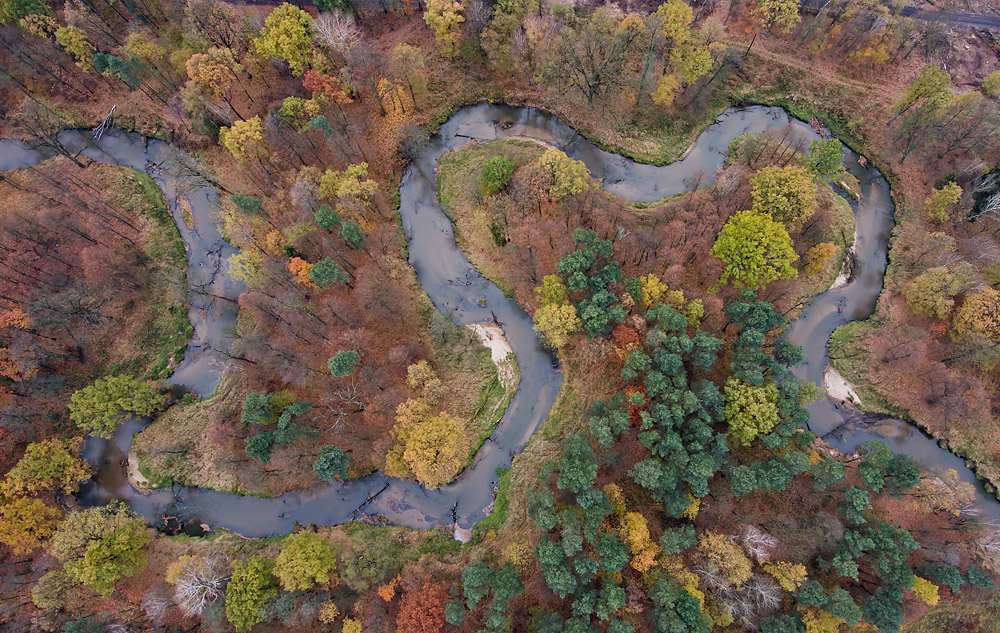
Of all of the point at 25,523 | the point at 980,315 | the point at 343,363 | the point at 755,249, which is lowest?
the point at 25,523

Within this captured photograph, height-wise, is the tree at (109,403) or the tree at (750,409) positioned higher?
the tree at (750,409)

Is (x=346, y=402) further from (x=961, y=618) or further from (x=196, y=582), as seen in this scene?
(x=961, y=618)

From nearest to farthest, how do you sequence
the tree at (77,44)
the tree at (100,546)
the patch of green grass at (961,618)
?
1. the tree at (100,546)
2. the patch of green grass at (961,618)
3. the tree at (77,44)

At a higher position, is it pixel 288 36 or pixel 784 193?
pixel 288 36

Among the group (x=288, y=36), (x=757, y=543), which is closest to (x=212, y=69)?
(x=288, y=36)

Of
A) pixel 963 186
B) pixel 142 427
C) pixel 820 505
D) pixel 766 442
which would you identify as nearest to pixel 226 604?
pixel 142 427

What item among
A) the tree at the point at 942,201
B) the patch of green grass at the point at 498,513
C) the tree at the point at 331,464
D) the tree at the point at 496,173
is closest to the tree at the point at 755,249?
the tree at the point at 942,201

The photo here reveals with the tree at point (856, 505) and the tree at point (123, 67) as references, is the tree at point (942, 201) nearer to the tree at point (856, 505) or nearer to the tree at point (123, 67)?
the tree at point (856, 505)
